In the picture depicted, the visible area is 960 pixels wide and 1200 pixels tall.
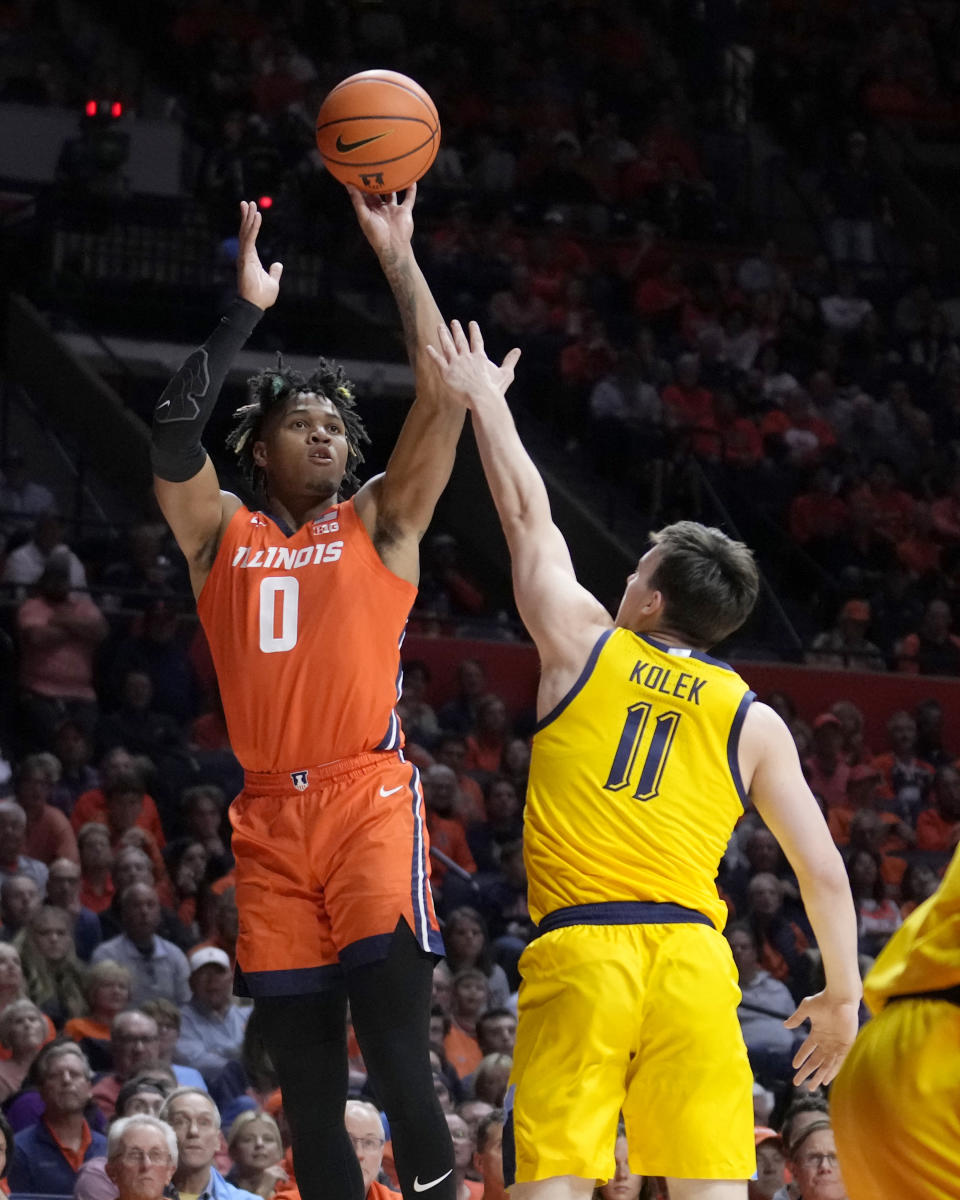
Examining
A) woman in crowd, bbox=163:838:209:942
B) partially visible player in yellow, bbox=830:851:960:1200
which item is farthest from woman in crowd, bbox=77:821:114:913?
partially visible player in yellow, bbox=830:851:960:1200

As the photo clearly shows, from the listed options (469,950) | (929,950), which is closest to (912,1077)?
(929,950)

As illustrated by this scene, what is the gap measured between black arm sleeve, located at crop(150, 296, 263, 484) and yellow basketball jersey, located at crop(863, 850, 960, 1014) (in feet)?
8.02

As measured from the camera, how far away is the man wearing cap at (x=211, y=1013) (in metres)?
8.38

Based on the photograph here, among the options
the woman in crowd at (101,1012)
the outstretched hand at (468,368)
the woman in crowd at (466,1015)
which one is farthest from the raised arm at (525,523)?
the woman in crowd at (466,1015)

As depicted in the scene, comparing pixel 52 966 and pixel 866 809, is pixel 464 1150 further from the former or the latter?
pixel 866 809

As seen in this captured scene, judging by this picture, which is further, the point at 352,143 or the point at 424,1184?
the point at 352,143

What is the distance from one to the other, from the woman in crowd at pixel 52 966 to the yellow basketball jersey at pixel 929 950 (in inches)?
236

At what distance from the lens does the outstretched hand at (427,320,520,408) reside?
4777 mm

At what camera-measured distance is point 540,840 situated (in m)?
4.30

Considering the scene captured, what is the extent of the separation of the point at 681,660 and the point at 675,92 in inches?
601

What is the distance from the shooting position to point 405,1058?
439 centimetres

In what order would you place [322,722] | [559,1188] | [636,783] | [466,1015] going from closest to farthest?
1. [559,1188]
2. [636,783]
3. [322,722]
4. [466,1015]

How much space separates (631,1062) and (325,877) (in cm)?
90

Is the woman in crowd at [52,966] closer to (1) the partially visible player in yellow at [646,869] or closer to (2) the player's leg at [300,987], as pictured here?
(2) the player's leg at [300,987]
